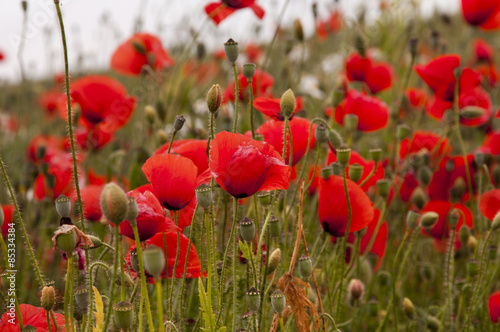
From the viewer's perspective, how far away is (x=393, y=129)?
87.8 inches

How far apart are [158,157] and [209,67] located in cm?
358

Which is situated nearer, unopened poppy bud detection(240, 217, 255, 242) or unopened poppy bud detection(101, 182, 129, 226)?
unopened poppy bud detection(101, 182, 129, 226)

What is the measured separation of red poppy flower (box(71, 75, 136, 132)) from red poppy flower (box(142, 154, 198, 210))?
112 centimetres

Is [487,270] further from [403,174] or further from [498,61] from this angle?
[498,61]

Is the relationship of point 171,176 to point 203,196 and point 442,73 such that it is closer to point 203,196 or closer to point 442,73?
point 203,196

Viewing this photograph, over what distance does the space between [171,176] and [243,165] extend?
134 mm

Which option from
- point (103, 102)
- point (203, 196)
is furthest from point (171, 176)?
point (103, 102)

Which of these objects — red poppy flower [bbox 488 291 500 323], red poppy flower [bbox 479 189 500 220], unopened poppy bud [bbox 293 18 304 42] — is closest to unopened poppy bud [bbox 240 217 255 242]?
red poppy flower [bbox 479 189 500 220]

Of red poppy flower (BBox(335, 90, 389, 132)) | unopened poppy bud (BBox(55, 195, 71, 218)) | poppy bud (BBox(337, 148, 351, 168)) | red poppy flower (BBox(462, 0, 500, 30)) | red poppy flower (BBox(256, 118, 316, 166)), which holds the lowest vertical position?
unopened poppy bud (BBox(55, 195, 71, 218))

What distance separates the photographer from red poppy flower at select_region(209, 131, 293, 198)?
0.80m

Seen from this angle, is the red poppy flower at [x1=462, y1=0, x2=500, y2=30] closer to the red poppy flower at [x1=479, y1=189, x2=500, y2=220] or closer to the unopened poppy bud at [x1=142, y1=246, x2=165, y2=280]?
the red poppy flower at [x1=479, y1=189, x2=500, y2=220]

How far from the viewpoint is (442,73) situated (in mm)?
1756

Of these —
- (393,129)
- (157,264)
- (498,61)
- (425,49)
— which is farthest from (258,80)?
(498,61)

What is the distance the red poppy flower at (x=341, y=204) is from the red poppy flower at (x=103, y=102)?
1059mm
